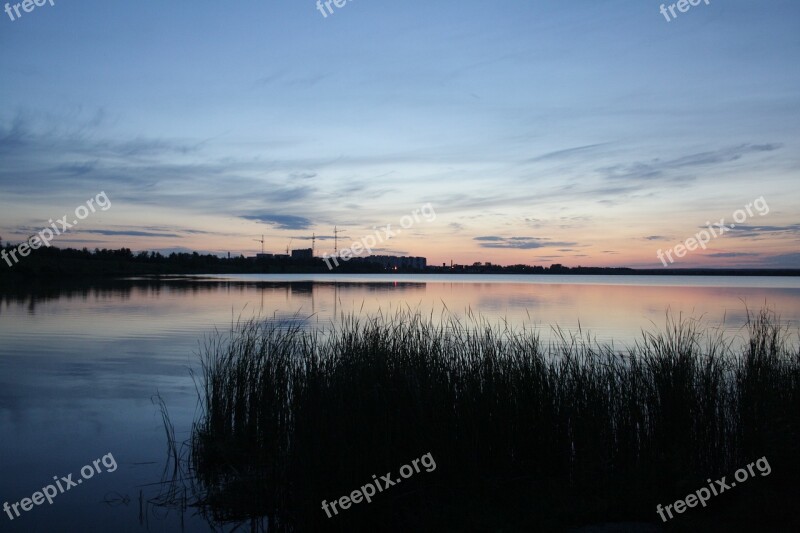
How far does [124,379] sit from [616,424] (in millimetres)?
11603

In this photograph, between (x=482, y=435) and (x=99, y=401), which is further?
(x=99, y=401)

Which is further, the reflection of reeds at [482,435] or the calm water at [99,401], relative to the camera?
the calm water at [99,401]

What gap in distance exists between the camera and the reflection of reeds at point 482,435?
634 centimetres

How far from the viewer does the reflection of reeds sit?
20.8 ft

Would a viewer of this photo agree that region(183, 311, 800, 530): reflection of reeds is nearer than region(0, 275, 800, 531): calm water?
Yes

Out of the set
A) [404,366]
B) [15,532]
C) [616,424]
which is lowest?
[15,532]

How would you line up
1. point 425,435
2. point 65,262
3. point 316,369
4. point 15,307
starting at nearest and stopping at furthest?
point 425,435
point 316,369
point 15,307
point 65,262

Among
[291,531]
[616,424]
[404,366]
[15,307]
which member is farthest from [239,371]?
[15,307]

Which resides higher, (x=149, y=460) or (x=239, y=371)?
(x=239, y=371)

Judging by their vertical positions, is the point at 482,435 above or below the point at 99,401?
above

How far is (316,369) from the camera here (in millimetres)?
7586

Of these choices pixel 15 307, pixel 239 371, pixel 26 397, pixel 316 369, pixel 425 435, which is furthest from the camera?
pixel 15 307

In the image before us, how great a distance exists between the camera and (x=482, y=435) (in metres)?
7.32

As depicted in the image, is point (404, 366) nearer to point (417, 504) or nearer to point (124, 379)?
point (417, 504)
